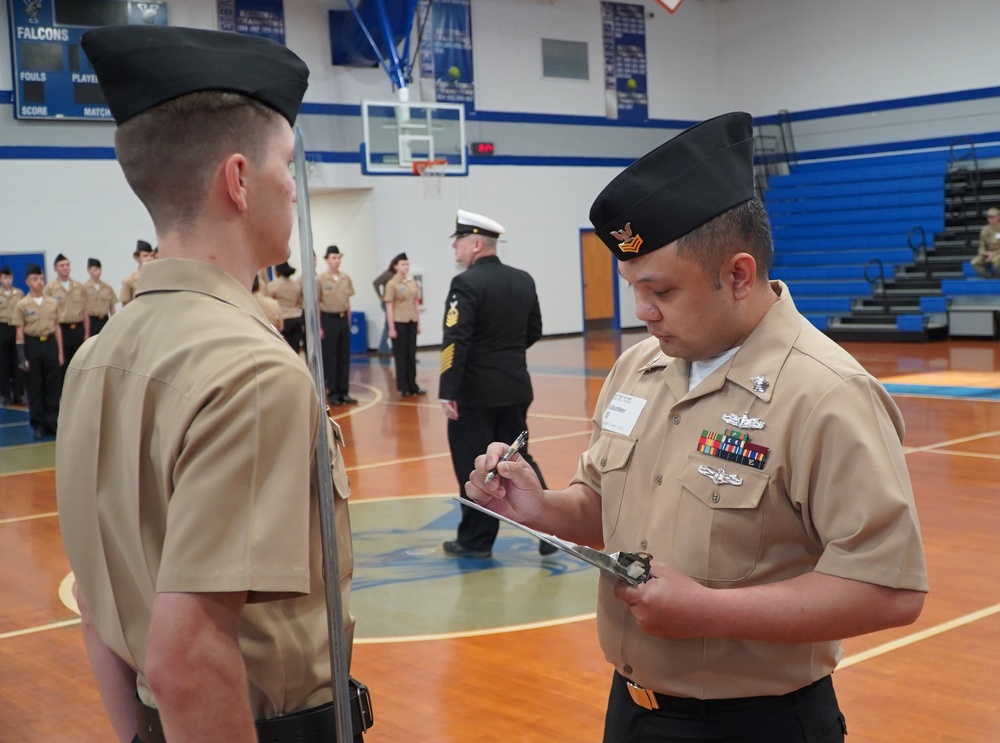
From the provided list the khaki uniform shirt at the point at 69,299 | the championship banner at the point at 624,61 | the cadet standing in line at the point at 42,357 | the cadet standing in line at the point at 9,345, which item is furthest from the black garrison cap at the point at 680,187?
the championship banner at the point at 624,61

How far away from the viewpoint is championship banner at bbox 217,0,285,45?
59.8ft

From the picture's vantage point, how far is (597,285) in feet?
77.1

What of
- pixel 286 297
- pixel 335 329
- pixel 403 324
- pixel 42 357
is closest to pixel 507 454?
pixel 286 297

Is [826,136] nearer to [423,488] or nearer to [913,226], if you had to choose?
[913,226]

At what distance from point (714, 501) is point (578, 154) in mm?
21382

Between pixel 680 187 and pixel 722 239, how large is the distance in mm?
112

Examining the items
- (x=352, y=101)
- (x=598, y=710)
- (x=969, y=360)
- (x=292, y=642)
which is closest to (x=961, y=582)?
(x=598, y=710)

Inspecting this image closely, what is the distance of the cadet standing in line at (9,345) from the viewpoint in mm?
14750

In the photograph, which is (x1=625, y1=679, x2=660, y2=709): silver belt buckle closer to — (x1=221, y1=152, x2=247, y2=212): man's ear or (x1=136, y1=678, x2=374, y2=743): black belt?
(x1=136, y1=678, x2=374, y2=743): black belt

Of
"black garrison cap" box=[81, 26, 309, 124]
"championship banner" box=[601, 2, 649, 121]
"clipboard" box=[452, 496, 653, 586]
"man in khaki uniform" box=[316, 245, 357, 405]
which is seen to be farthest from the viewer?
"championship banner" box=[601, 2, 649, 121]

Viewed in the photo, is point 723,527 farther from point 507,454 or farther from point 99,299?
point 99,299

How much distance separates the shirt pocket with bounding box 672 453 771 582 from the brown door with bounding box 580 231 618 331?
839 inches

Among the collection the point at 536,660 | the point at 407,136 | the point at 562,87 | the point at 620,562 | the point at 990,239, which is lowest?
the point at 536,660

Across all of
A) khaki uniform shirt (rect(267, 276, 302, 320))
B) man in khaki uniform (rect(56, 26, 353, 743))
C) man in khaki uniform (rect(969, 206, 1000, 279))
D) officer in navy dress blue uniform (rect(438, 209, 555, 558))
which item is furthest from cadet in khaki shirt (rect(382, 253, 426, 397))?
man in khaki uniform (rect(56, 26, 353, 743))
